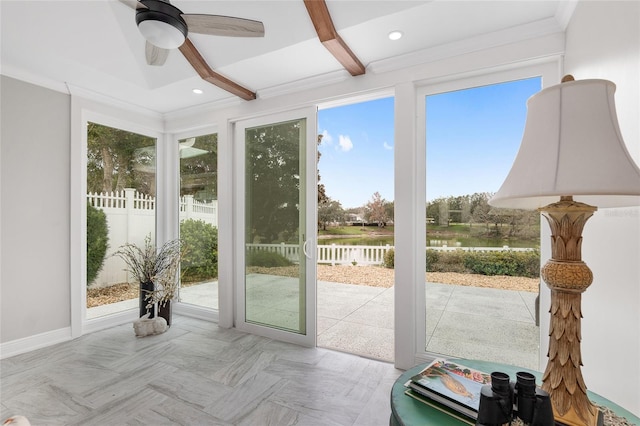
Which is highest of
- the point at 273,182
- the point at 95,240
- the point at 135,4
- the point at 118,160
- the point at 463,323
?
the point at 135,4

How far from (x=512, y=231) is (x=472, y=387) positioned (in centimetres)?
172

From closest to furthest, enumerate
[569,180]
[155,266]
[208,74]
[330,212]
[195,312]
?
[569,180] < [208,74] < [155,266] < [195,312] < [330,212]

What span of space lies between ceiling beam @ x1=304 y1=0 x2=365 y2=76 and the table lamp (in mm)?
1698

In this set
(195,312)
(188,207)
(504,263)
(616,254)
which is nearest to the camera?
(616,254)

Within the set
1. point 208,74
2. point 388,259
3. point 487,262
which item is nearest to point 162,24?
point 208,74

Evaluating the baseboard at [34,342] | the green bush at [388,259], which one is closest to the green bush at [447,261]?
the baseboard at [34,342]

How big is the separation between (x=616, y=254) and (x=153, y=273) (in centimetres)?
408

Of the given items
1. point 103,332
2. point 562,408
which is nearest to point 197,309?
point 103,332

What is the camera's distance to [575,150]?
824mm

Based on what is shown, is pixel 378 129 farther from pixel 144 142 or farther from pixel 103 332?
pixel 103 332

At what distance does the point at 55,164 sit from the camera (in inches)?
127

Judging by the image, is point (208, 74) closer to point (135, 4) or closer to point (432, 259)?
point (135, 4)

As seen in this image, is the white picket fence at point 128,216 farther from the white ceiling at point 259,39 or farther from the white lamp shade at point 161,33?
the white lamp shade at point 161,33

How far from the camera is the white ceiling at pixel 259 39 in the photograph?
2148 mm
